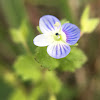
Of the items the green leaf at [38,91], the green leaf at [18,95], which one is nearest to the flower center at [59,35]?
the green leaf at [38,91]

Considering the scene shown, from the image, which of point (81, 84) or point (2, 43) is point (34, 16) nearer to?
point (2, 43)

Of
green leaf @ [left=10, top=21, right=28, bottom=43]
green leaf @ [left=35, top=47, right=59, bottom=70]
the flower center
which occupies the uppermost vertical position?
green leaf @ [left=10, top=21, right=28, bottom=43]

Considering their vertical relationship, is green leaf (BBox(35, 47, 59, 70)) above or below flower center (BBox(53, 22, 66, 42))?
below

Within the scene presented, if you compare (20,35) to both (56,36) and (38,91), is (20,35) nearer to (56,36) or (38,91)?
(56,36)

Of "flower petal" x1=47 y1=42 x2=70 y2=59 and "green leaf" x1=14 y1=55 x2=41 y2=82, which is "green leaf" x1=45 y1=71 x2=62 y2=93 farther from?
"flower petal" x1=47 y1=42 x2=70 y2=59

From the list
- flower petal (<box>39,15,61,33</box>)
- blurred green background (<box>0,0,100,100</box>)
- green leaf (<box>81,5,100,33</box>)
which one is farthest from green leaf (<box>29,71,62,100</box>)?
flower petal (<box>39,15,61,33</box>)

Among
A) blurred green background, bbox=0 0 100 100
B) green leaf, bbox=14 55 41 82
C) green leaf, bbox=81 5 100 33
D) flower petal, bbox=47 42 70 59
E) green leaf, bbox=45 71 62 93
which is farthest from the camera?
blurred green background, bbox=0 0 100 100
